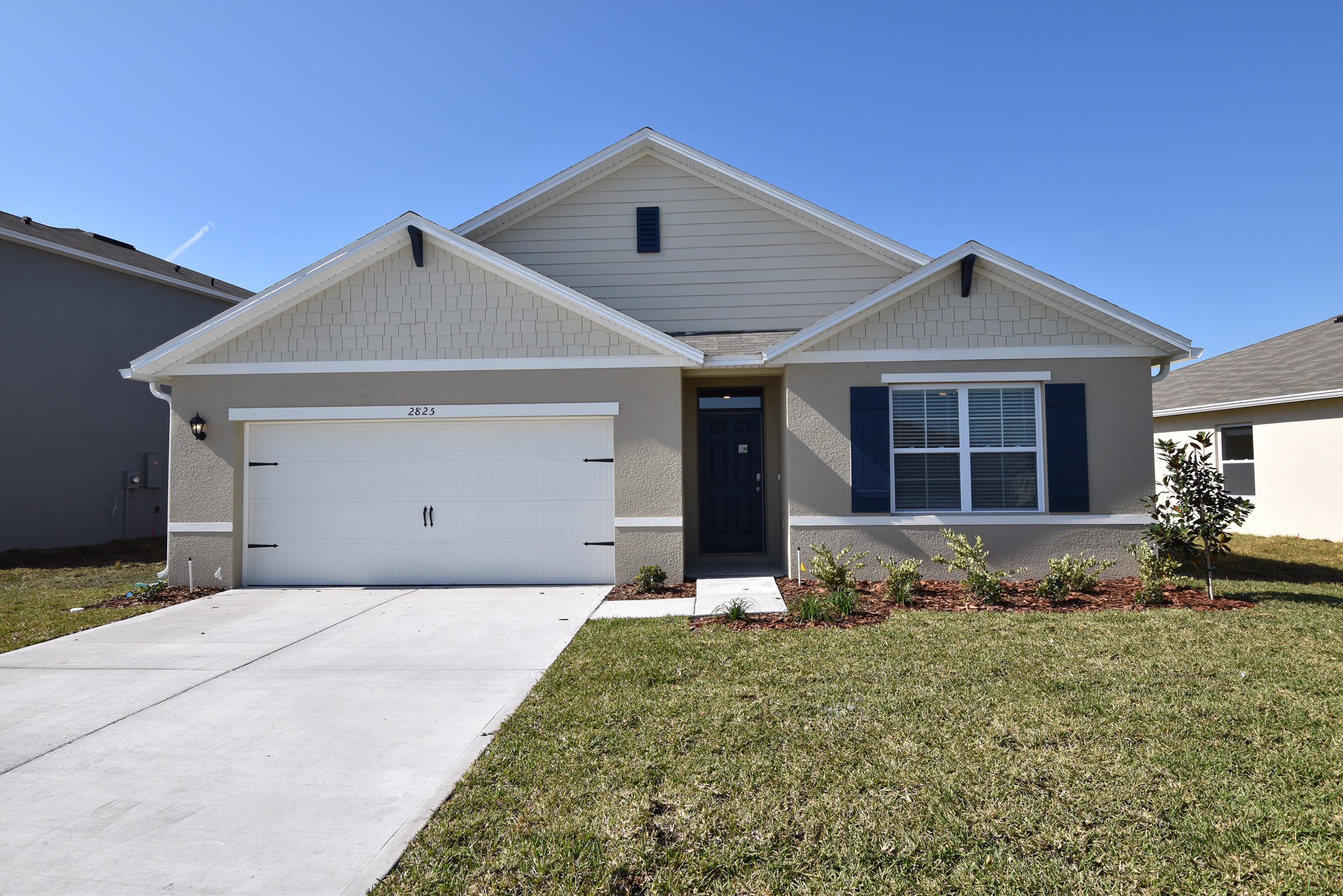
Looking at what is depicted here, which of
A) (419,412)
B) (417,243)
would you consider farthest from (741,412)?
(417,243)

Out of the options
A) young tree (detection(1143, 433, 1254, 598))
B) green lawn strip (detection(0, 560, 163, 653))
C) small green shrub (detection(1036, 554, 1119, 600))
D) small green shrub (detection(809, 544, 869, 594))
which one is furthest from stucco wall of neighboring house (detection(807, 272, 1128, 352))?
green lawn strip (detection(0, 560, 163, 653))

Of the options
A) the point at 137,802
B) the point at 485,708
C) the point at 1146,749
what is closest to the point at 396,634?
the point at 485,708

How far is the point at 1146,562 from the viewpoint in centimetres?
776

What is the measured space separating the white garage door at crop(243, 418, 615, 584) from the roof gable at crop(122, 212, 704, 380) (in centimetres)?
133

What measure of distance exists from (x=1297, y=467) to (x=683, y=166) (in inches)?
476

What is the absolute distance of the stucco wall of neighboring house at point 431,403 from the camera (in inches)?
355

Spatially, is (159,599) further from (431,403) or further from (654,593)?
(654,593)

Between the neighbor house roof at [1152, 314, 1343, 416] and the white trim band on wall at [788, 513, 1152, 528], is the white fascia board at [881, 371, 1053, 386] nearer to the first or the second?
the white trim band on wall at [788, 513, 1152, 528]

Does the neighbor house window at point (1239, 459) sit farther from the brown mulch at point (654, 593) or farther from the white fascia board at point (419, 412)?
the white fascia board at point (419, 412)

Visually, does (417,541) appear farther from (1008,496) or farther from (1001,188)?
(1001,188)

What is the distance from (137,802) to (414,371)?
20.9 feet

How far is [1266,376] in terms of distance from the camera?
46.4 ft

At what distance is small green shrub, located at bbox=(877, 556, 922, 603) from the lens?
774cm

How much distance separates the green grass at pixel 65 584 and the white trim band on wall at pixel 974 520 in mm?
8142
